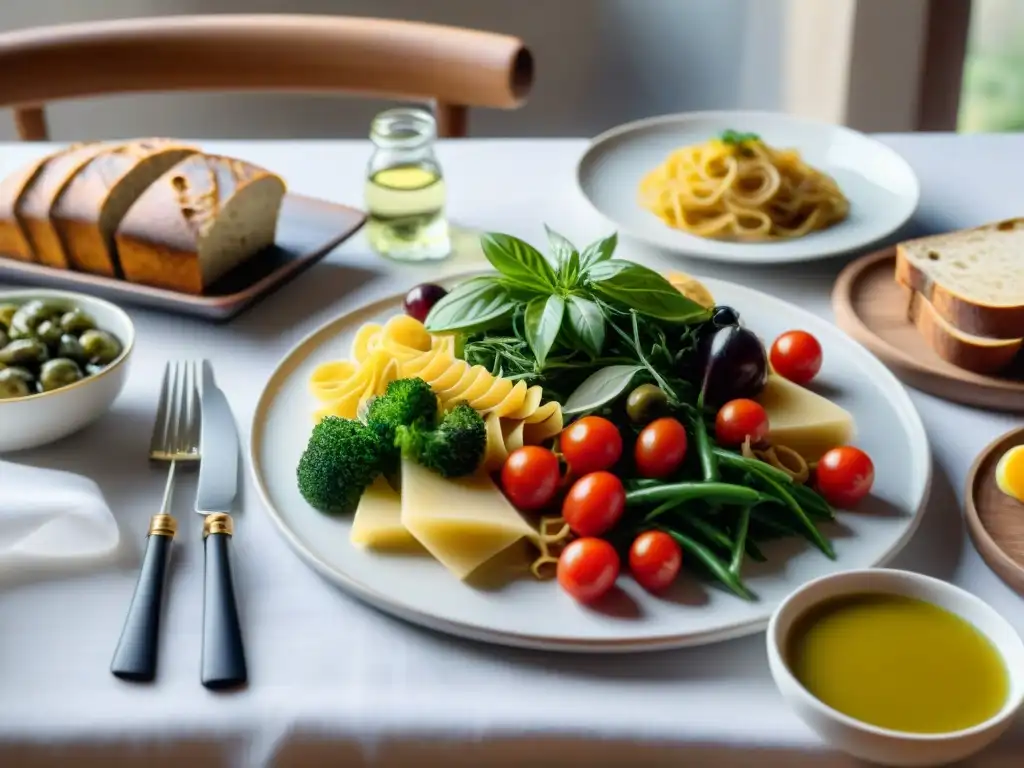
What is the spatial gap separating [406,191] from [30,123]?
1.19m

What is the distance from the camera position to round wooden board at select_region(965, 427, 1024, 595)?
49.8 inches

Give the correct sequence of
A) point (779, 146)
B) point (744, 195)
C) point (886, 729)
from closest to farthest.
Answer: point (886, 729) < point (744, 195) < point (779, 146)

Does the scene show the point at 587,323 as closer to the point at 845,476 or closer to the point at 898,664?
the point at 845,476

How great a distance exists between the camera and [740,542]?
1.26m

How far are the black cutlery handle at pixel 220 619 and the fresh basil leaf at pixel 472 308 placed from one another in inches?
16.0

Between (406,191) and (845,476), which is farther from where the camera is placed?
(406,191)

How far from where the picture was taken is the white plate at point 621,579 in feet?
3.84

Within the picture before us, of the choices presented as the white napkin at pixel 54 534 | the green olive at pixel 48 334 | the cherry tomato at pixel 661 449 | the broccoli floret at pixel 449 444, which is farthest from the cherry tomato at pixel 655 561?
the green olive at pixel 48 334

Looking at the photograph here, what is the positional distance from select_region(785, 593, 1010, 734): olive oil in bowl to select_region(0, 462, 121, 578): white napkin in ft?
2.51

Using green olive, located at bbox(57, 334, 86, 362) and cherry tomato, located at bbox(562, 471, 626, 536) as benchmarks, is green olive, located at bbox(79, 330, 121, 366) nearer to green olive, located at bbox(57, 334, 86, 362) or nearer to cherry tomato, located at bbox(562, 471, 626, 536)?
green olive, located at bbox(57, 334, 86, 362)

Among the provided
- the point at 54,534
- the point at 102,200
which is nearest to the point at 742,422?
the point at 54,534

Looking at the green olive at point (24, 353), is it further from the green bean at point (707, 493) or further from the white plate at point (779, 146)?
the white plate at point (779, 146)

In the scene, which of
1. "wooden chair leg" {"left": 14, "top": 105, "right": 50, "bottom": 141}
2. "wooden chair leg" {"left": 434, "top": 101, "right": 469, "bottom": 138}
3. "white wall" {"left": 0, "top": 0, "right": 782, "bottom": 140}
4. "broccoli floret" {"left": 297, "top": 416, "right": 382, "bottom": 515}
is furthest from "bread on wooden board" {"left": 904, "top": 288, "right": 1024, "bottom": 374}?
"white wall" {"left": 0, "top": 0, "right": 782, "bottom": 140}

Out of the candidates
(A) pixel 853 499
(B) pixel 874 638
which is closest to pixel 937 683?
(B) pixel 874 638
